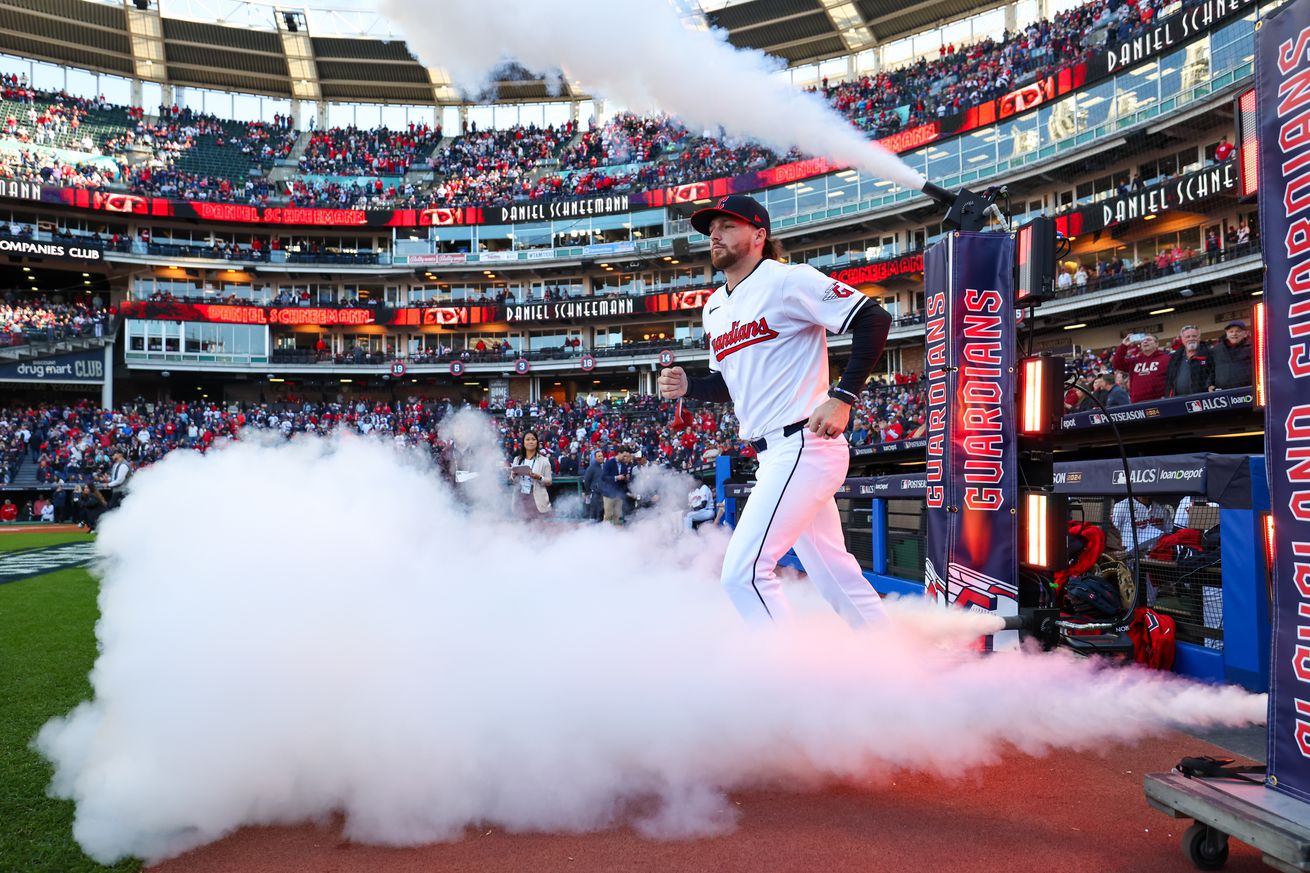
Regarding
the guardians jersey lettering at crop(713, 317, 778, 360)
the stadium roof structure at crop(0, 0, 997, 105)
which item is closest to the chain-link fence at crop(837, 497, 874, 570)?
the guardians jersey lettering at crop(713, 317, 778, 360)

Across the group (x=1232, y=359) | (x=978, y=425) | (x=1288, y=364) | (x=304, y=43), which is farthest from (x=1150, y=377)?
(x=304, y=43)

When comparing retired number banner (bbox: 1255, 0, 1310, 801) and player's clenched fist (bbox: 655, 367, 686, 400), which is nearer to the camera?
retired number banner (bbox: 1255, 0, 1310, 801)

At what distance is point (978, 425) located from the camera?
5.89 metres

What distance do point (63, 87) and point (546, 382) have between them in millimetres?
37294

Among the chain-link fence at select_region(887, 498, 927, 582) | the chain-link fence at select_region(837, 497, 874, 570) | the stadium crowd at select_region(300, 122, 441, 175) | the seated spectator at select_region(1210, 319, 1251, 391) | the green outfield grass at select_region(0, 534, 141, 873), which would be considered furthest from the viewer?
the stadium crowd at select_region(300, 122, 441, 175)

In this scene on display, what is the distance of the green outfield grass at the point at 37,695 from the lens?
2.89 m

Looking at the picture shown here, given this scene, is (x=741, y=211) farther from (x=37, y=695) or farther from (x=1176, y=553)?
(x=37, y=695)

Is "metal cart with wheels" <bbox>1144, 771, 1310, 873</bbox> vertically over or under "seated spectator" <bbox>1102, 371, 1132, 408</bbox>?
under

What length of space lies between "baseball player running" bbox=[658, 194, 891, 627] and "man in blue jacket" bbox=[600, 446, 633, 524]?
390 inches

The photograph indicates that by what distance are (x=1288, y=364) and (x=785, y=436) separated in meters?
1.90

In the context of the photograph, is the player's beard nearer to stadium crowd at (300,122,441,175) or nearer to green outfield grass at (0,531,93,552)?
green outfield grass at (0,531,93,552)

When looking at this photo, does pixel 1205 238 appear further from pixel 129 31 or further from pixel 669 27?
pixel 129 31

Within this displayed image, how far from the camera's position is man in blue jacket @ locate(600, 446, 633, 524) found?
14.2 metres

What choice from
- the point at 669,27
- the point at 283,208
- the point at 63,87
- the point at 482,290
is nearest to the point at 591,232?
the point at 482,290
